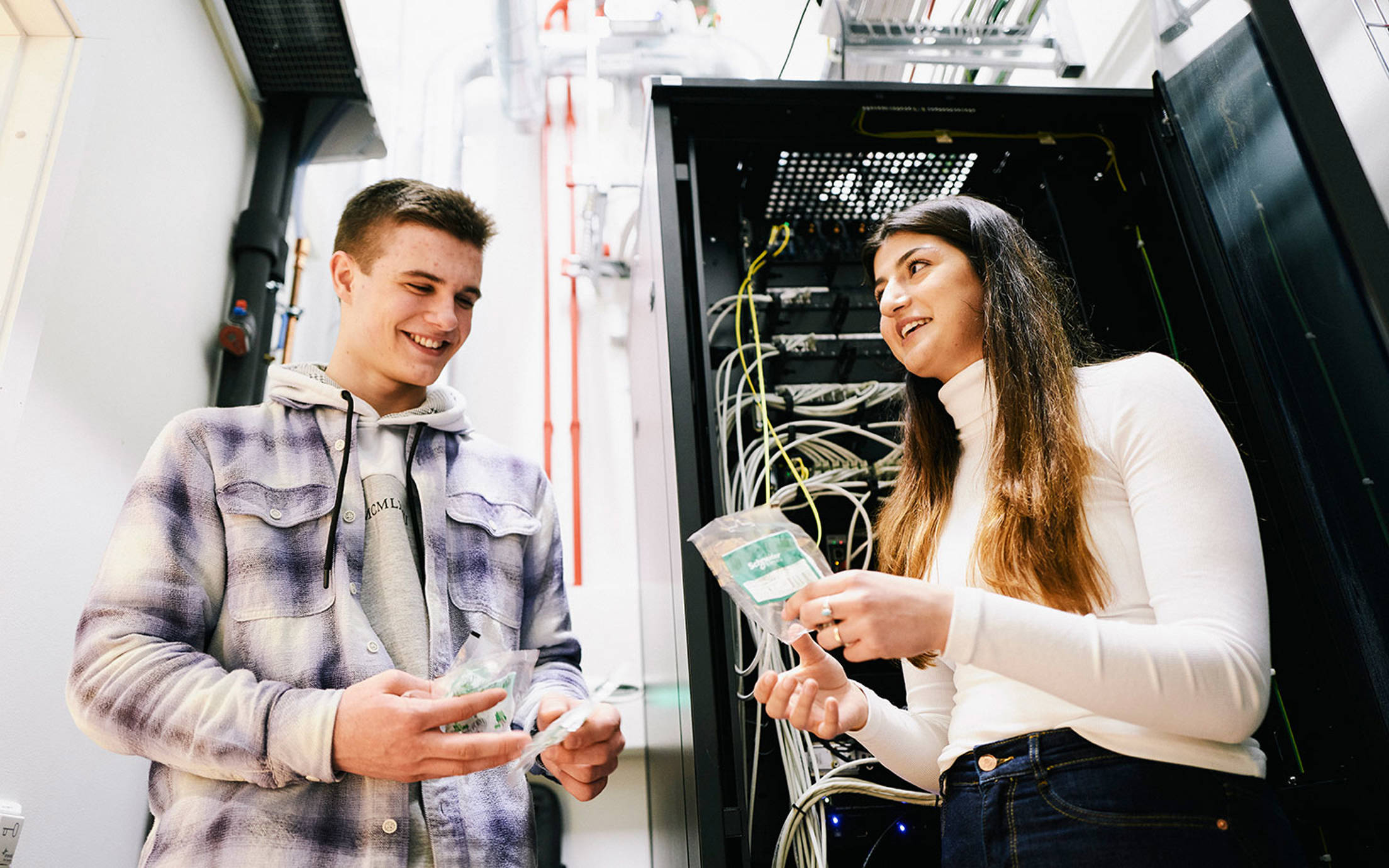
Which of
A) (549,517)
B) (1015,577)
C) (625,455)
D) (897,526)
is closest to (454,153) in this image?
(625,455)

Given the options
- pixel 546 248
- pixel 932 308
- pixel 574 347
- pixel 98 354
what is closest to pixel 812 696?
pixel 932 308

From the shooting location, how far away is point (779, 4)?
2502 millimetres

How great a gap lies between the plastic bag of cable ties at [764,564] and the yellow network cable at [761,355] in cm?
47

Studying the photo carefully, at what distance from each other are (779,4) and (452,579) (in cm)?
196

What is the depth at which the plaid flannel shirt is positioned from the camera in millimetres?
1029

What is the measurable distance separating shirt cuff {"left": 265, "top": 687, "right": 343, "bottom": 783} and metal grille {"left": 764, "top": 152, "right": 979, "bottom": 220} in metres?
1.25

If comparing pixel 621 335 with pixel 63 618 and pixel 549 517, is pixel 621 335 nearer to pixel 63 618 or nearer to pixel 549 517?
pixel 549 517

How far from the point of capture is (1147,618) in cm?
94

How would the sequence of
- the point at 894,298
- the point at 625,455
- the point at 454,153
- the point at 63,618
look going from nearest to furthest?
the point at 894,298, the point at 63,618, the point at 625,455, the point at 454,153

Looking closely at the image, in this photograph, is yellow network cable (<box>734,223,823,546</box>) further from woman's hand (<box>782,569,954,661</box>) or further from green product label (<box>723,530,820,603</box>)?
woman's hand (<box>782,569,954,661</box>)

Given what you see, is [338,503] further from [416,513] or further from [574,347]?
[574,347]

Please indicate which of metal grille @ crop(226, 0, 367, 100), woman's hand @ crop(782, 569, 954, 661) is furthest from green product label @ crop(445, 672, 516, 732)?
metal grille @ crop(226, 0, 367, 100)

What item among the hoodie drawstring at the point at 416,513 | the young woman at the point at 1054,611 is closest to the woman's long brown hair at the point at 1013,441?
the young woman at the point at 1054,611

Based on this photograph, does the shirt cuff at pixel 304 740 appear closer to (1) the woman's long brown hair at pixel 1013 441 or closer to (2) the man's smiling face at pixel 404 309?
(2) the man's smiling face at pixel 404 309
